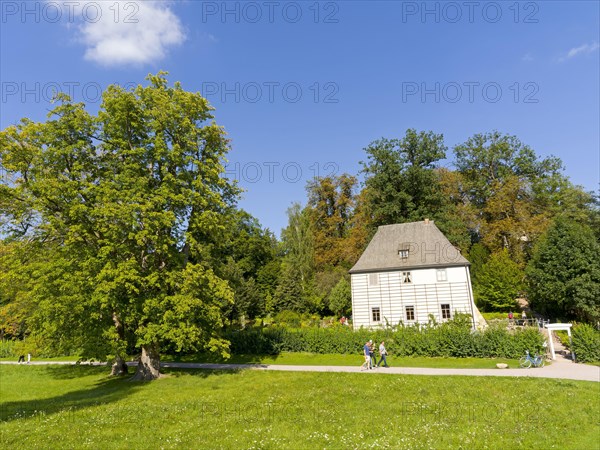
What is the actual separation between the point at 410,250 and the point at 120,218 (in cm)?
2881

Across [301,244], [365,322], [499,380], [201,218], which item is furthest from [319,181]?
[499,380]

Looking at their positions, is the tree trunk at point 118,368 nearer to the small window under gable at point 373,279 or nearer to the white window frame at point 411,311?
the small window under gable at point 373,279

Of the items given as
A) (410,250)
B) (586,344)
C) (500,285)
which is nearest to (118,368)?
(410,250)

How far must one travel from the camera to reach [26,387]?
71.7ft

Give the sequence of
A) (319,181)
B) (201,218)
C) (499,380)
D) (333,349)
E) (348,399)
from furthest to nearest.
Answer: (319,181)
(333,349)
(201,218)
(499,380)
(348,399)

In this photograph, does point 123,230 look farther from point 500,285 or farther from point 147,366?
point 500,285

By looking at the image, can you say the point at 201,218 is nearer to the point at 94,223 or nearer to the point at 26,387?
the point at 94,223

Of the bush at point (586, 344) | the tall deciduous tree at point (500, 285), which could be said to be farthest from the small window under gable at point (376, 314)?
the bush at point (586, 344)

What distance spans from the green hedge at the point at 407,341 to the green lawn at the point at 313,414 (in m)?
7.79

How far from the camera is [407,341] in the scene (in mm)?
26797

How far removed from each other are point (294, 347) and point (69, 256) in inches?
712

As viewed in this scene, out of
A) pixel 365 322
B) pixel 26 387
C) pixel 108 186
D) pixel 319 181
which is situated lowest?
pixel 26 387

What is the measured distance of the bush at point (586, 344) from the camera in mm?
21938

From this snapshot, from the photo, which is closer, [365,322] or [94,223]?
[94,223]
